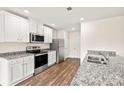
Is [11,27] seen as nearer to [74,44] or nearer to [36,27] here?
[36,27]

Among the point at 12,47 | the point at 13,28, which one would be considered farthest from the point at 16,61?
the point at 13,28

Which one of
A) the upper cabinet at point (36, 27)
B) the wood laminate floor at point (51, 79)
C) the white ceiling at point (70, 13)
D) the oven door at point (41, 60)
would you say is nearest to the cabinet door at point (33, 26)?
the upper cabinet at point (36, 27)

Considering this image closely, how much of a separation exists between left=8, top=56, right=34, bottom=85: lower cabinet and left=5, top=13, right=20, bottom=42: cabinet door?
2.28ft

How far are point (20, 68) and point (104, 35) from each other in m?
3.40

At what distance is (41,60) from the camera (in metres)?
4.05

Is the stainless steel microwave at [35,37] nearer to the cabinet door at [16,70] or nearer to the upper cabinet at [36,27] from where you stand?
the upper cabinet at [36,27]

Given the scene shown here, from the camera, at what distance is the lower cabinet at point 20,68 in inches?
102

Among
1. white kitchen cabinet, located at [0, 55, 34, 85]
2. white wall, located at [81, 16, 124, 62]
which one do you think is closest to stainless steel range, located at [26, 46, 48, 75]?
white kitchen cabinet, located at [0, 55, 34, 85]

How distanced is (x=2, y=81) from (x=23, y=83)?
56cm

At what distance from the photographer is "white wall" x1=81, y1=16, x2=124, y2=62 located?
12.1ft

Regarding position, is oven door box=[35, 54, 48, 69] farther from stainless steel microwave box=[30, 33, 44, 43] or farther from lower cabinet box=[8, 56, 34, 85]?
stainless steel microwave box=[30, 33, 44, 43]

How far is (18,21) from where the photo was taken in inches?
123
